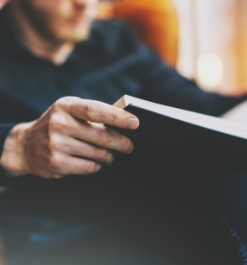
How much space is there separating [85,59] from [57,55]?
67mm

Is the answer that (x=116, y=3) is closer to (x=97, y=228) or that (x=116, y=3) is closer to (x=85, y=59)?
(x=85, y=59)

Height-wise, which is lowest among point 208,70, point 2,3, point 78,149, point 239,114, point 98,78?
point 208,70

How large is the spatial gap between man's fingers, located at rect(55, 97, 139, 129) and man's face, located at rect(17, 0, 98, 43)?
1.68 ft

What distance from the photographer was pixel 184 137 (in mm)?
469

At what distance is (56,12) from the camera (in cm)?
97

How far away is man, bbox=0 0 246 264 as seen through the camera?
0.52 metres

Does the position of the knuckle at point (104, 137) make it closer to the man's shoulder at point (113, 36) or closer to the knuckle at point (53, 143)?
the knuckle at point (53, 143)

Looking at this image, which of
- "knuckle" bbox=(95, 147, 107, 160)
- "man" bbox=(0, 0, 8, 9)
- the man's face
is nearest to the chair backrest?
the man's face

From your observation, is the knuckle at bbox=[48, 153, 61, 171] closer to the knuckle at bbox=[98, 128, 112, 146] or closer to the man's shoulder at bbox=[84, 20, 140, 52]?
the knuckle at bbox=[98, 128, 112, 146]

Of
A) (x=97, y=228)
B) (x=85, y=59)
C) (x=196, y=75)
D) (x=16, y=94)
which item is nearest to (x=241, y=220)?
(x=97, y=228)

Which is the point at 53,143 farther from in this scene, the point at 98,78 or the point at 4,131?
the point at 98,78

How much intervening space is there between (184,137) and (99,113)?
0.10 m

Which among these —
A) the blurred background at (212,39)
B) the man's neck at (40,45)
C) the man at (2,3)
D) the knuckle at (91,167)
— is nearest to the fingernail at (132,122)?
the knuckle at (91,167)

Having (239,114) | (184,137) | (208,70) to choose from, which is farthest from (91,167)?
(208,70)
